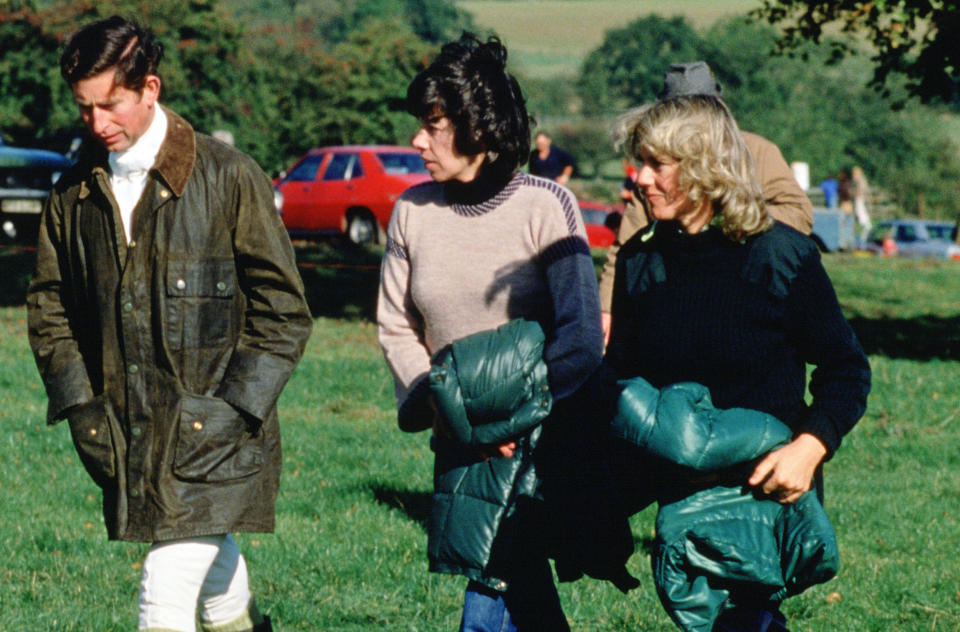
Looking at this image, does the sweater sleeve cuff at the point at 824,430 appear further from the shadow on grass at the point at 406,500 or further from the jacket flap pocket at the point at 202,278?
the shadow on grass at the point at 406,500

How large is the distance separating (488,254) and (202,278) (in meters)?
0.80

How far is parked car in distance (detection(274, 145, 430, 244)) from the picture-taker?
75.6 feet

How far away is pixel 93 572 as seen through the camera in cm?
600

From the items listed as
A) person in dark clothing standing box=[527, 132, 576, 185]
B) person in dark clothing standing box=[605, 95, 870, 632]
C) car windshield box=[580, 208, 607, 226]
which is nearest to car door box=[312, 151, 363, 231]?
person in dark clothing standing box=[527, 132, 576, 185]

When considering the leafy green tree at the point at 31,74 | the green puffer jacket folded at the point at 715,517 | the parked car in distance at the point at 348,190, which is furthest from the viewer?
the leafy green tree at the point at 31,74

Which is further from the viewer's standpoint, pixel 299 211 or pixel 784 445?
pixel 299 211

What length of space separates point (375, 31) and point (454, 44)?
1875 inches

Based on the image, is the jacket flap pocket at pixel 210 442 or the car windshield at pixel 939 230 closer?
A: the jacket flap pocket at pixel 210 442

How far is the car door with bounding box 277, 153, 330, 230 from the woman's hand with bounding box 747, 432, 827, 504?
20869mm

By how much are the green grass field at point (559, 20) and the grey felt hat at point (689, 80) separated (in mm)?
99993

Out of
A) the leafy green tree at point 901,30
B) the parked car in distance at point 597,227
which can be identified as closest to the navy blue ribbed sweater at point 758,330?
the leafy green tree at point 901,30

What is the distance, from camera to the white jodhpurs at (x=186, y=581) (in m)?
3.83

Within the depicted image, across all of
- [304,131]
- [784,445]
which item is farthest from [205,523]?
[304,131]

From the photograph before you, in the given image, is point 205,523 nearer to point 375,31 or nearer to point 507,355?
point 507,355
